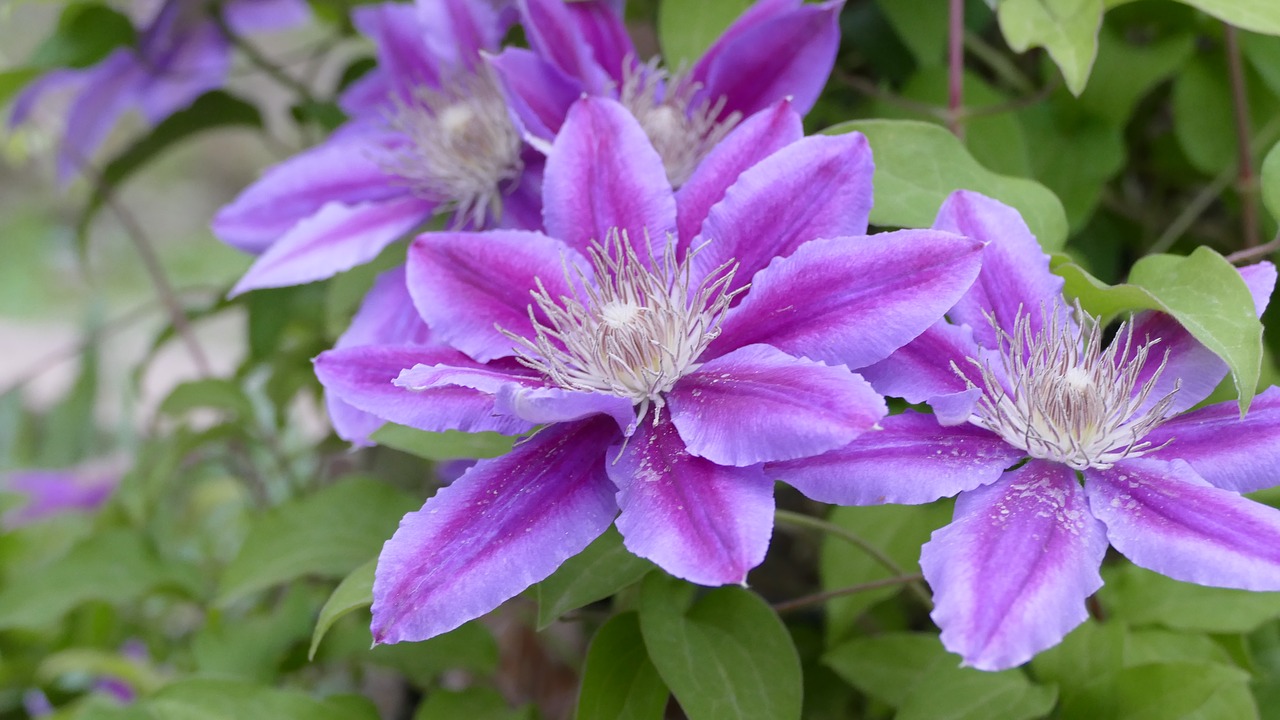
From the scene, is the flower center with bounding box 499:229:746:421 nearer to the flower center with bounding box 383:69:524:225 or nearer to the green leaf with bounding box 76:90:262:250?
the flower center with bounding box 383:69:524:225

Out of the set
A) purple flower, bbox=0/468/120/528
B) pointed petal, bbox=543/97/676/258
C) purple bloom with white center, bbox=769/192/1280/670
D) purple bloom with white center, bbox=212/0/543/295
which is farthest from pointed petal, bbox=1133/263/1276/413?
purple flower, bbox=0/468/120/528

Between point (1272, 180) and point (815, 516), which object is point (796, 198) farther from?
point (815, 516)

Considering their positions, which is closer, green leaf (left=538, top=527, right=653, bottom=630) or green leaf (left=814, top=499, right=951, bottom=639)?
green leaf (left=538, top=527, right=653, bottom=630)

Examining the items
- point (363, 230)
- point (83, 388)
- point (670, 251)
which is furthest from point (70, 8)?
point (670, 251)

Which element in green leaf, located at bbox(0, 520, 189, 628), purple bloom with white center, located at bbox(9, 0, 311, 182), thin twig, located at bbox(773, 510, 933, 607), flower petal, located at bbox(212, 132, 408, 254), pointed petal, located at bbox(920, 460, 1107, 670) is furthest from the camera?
purple bloom with white center, located at bbox(9, 0, 311, 182)

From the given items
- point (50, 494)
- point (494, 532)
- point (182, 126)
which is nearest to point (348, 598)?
point (494, 532)

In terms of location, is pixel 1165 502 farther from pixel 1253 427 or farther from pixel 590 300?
pixel 590 300

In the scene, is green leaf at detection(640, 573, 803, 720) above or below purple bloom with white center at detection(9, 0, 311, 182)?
below
